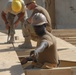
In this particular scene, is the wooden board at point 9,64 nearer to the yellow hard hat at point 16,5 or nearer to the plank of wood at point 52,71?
the plank of wood at point 52,71

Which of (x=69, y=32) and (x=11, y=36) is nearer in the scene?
(x=11, y=36)

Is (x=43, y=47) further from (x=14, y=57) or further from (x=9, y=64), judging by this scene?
(x=14, y=57)

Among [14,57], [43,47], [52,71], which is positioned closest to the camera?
[43,47]

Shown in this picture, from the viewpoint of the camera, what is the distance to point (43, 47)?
13.1 ft

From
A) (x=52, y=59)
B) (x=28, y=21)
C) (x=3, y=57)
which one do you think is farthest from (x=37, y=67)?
(x=28, y=21)

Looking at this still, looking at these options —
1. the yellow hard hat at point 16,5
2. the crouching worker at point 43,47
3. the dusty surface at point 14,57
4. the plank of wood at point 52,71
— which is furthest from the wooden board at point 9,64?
the yellow hard hat at point 16,5

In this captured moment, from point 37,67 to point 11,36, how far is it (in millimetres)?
2355

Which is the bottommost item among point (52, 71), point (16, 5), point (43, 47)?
point (52, 71)

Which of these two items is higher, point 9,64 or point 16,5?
point 16,5

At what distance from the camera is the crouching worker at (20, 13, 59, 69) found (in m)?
4.04

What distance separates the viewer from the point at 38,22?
4199 millimetres

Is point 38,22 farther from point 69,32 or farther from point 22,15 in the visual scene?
point 69,32

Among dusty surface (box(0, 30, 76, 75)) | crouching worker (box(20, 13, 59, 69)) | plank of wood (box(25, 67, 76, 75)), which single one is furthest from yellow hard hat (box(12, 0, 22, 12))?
plank of wood (box(25, 67, 76, 75))

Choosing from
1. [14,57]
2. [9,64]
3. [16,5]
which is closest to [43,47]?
[9,64]
